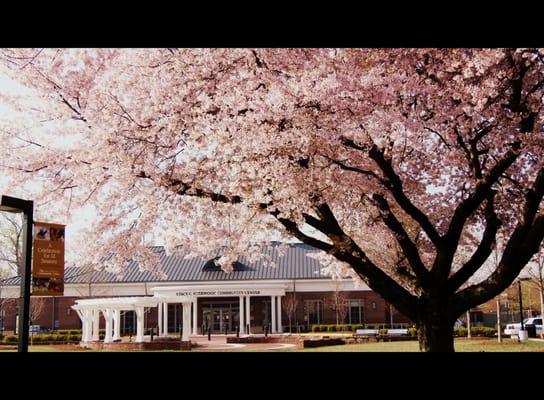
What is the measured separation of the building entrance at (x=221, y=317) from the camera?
41250 millimetres

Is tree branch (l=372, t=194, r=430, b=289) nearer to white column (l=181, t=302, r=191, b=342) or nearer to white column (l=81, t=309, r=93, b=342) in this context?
white column (l=181, t=302, r=191, b=342)

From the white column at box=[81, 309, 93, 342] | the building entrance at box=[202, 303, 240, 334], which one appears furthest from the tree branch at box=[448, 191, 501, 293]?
the building entrance at box=[202, 303, 240, 334]

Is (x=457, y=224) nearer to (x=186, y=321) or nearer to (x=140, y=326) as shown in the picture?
(x=140, y=326)

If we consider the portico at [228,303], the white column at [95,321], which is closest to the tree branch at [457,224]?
the white column at [95,321]

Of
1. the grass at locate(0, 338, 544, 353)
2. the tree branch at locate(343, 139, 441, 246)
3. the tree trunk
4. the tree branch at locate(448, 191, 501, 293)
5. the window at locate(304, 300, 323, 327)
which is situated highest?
the tree branch at locate(343, 139, 441, 246)

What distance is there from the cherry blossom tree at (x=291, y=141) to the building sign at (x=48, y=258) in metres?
1.58

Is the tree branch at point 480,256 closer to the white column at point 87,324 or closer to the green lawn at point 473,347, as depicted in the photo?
the green lawn at point 473,347

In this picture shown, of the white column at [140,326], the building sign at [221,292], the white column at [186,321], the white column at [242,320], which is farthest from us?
the building sign at [221,292]

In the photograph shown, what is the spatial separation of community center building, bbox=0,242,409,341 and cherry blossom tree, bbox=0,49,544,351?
80.7ft

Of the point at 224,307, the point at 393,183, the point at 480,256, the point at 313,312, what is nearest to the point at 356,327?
the point at 313,312

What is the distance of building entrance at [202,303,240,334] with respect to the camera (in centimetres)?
4125

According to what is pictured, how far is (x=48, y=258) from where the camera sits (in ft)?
40.6
